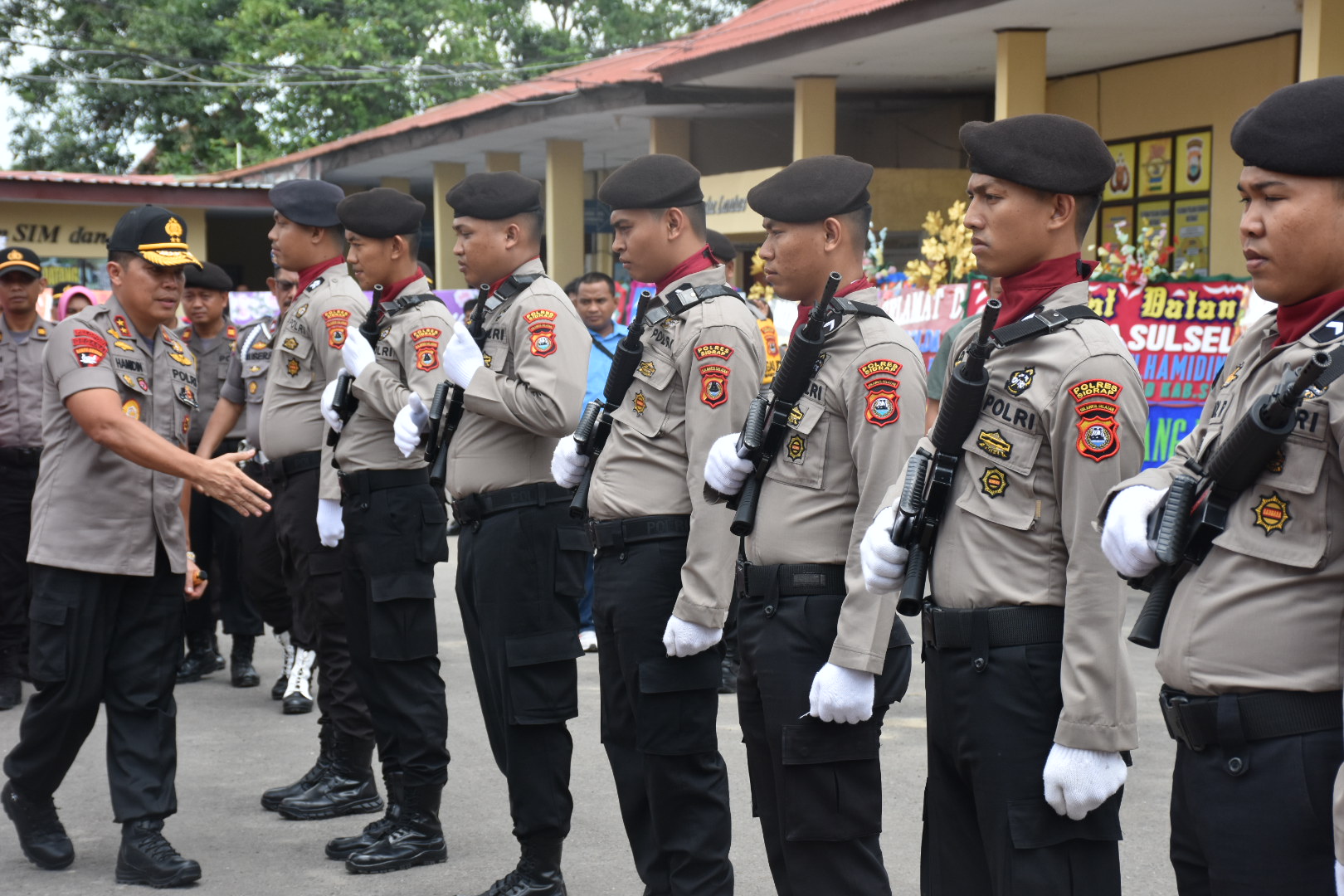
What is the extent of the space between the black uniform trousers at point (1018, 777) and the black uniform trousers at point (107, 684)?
3010 millimetres

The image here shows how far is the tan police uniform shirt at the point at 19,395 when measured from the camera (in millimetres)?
7223

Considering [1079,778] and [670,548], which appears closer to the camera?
[1079,778]

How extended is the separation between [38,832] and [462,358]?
221cm

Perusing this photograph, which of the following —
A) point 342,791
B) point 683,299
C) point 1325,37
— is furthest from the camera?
point 1325,37

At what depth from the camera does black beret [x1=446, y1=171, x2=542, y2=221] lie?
14.8 ft

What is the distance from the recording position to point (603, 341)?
8.51 meters

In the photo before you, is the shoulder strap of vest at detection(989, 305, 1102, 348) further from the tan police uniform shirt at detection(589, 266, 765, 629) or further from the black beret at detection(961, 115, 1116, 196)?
the tan police uniform shirt at detection(589, 266, 765, 629)

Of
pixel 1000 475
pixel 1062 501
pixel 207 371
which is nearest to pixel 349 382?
pixel 1000 475

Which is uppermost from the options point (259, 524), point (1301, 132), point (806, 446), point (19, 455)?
point (1301, 132)

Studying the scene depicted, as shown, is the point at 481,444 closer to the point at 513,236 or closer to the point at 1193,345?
the point at 513,236

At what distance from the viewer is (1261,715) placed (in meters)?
2.21

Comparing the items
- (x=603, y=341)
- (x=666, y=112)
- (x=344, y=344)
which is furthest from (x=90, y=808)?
(x=666, y=112)

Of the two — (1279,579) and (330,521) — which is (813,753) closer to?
(1279,579)

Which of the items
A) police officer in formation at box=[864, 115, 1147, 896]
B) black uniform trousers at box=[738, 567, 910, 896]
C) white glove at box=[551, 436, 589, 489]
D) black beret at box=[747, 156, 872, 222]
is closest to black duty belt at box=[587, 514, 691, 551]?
white glove at box=[551, 436, 589, 489]
